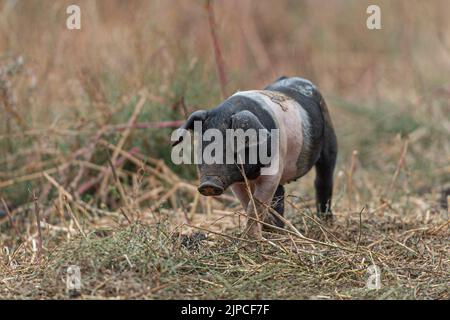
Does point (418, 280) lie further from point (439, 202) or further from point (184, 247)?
point (439, 202)

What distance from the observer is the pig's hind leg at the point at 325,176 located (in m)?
3.80

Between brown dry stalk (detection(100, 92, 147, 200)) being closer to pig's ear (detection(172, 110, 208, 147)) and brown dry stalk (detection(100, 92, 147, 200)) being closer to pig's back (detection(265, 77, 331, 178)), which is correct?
pig's back (detection(265, 77, 331, 178))

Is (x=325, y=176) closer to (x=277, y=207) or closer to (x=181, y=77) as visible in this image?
(x=277, y=207)

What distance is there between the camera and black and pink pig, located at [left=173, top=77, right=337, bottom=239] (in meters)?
3.06

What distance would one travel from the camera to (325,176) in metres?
3.89

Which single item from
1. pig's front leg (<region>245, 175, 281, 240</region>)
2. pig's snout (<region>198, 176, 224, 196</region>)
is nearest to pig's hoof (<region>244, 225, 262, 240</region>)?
pig's front leg (<region>245, 175, 281, 240</region>)

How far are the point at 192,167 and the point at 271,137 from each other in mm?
2233

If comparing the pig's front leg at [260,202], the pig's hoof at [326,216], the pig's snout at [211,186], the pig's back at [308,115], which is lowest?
the pig's hoof at [326,216]

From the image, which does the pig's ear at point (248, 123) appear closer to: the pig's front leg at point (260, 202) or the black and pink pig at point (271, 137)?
the black and pink pig at point (271, 137)

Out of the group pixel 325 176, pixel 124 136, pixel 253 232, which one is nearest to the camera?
pixel 253 232

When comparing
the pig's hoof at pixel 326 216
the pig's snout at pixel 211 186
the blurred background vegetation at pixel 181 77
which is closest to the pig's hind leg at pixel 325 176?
the pig's hoof at pixel 326 216

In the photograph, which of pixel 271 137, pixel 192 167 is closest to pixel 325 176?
pixel 271 137

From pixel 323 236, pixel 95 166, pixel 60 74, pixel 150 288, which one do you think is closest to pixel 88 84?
pixel 95 166

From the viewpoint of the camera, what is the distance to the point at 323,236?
11.9ft
